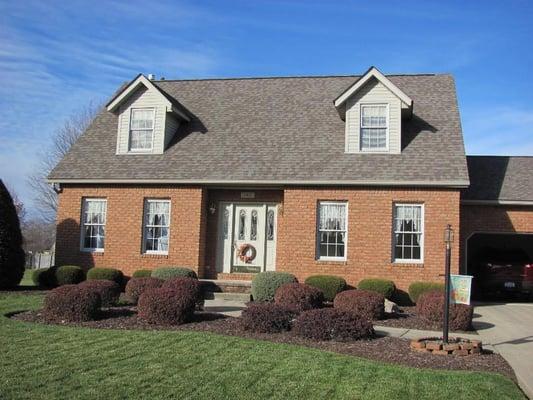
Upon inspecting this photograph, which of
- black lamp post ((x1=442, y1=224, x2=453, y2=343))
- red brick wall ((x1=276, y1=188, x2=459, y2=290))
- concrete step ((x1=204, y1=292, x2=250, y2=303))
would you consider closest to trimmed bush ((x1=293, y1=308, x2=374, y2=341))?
black lamp post ((x1=442, y1=224, x2=453, y2=343))

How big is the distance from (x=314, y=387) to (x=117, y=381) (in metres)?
2.47

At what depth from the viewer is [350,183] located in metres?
17.2

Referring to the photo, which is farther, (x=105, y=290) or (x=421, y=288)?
(x=421, y=288)

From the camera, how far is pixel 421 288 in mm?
16188

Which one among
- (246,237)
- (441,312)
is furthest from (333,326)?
(246,237)

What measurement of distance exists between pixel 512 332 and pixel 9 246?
13736 millimetres

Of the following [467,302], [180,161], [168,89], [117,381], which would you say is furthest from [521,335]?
[168,89]

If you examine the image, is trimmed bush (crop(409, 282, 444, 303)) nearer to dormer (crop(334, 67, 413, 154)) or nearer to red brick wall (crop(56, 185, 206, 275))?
dormer (crop(334, 67, 413, 154))

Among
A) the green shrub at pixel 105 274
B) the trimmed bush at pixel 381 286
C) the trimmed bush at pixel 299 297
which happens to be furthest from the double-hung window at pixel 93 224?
the trimmed bush at pixel 381 286

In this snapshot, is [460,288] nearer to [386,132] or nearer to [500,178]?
[386,132]

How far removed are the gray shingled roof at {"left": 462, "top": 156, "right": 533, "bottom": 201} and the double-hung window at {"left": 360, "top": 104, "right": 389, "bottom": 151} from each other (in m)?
3.33

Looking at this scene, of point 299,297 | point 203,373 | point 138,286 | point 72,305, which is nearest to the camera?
point 203,373

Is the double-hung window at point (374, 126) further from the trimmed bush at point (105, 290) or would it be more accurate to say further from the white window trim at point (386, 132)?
the trimmed bush at point (105, 290)

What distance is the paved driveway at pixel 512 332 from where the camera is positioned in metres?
8.86
